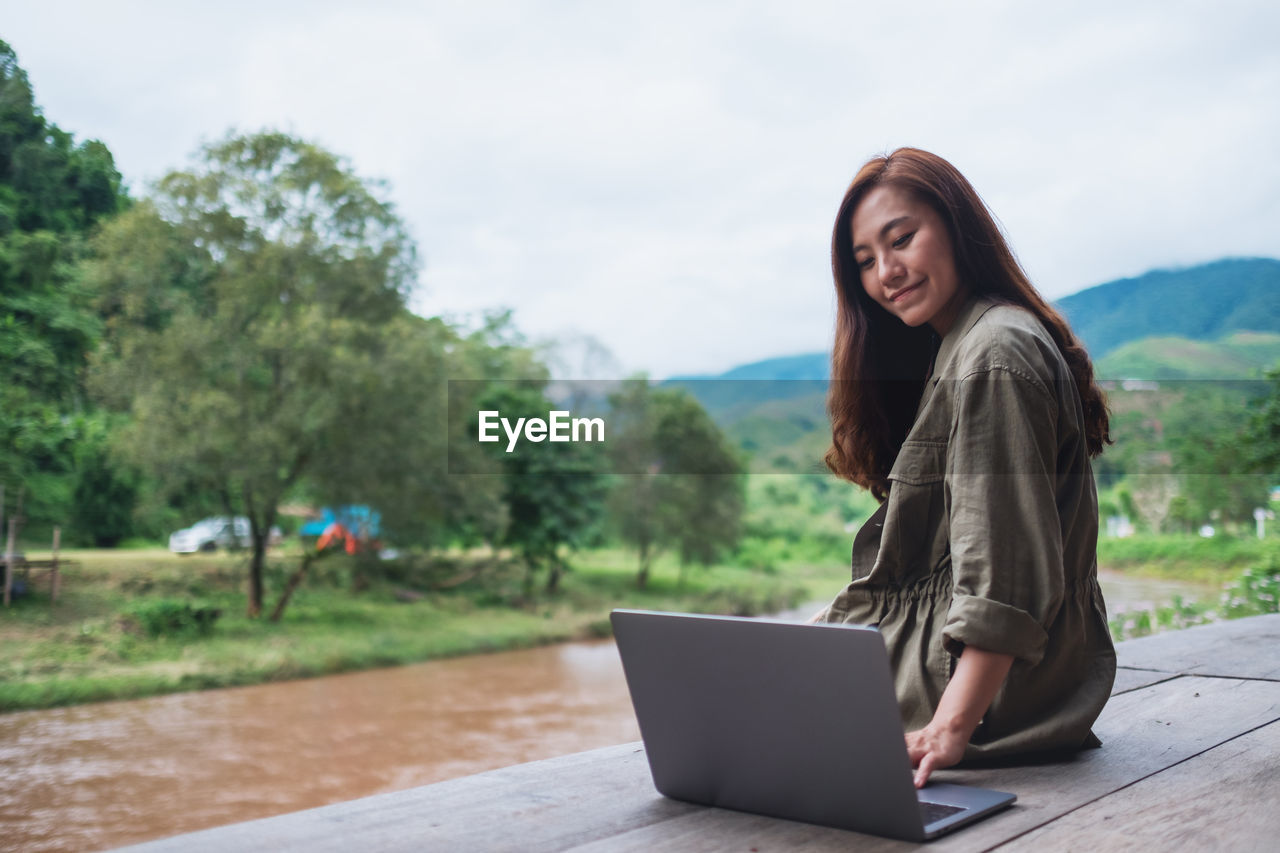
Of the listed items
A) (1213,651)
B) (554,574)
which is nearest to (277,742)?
(554,574)

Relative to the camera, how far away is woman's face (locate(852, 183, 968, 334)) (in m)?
0.93

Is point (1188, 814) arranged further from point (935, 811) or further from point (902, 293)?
point (902, 293)

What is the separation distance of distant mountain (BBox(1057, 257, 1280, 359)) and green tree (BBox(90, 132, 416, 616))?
802 centimetres

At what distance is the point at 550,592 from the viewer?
1452 cm

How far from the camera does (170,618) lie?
10.4 m

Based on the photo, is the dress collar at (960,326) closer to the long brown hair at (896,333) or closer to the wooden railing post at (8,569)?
the long brown hair at (896,333)

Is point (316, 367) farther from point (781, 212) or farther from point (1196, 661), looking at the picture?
point (781, 212)

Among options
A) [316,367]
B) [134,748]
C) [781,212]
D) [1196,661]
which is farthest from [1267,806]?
[781,212]

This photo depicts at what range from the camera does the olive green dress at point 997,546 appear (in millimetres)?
771

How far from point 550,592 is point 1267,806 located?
46.1 ft

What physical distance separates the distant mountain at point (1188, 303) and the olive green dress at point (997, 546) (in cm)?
1082

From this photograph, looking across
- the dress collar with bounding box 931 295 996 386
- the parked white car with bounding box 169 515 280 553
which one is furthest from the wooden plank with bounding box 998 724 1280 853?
the parked white car with bounding box 169 515 280 553

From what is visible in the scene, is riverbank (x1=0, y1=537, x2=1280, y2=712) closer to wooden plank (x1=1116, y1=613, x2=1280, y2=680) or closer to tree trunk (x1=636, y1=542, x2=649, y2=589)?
tree trunk (x1=636, y1=542, x2=649, y2=589)

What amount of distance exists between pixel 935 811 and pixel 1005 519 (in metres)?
0.22
